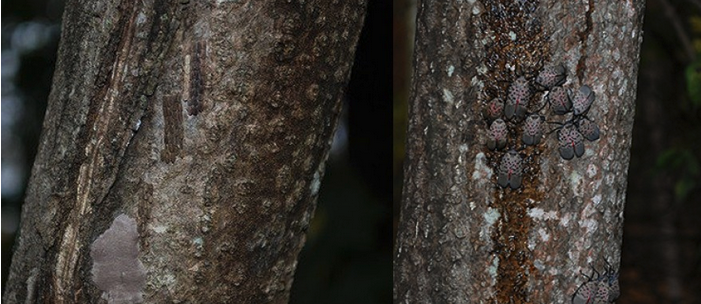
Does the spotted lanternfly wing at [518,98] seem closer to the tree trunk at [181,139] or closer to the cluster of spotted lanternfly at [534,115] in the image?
the cluster of spotted lanternfly at [534,115]

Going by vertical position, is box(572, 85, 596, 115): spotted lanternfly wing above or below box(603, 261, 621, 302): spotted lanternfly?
above

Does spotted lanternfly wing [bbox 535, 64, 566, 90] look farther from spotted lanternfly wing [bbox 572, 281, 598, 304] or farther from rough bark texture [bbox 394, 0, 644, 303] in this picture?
spotted lanternfly wing [bbox 572, 281, 598, 304]

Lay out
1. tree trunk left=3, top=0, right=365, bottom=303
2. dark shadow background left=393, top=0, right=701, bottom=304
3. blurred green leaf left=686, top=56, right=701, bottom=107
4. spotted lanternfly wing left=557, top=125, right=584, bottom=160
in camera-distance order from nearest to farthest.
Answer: spotted lanternfly wing left=557, top=125, right=584, bottom=160 < tree trunk left=3, top=0, right=365, bottom=303 < blurred green leaf left=686, top=56, right=701, bottom=107 < dark shadow background left=393, top=0, right=701, bottom=304

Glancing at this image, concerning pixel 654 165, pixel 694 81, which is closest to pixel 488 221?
pixel 694 81

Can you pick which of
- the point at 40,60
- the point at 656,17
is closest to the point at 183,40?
the point at 40,60

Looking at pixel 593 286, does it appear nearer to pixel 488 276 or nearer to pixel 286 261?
pixel 488 276

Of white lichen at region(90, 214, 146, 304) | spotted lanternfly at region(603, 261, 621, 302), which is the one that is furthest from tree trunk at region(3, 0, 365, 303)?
spotted lanternfly at region(603, 261, 621, 302)
